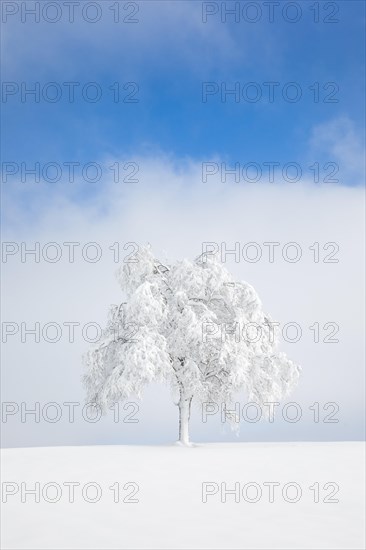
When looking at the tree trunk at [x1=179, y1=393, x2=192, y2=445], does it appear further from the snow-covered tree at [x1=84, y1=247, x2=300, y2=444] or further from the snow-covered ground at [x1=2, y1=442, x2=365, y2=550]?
the snow-covered ground at [x1=2, y1=442, x2=365, y2=550]

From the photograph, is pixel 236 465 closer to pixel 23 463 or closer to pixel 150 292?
pixel 23 463

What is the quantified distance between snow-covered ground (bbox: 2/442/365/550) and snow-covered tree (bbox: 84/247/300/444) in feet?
10.4

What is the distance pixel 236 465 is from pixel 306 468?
157 centimetres

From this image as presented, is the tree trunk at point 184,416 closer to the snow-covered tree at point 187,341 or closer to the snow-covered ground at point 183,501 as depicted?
the snow-covered tree at point 187,341

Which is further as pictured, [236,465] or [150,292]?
[150,292]

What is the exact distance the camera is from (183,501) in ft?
35.1

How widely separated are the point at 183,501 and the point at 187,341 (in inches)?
405

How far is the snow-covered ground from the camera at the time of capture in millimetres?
8156

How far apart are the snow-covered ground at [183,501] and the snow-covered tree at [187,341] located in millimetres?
3168

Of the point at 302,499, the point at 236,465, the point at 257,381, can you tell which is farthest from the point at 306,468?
the point at 257,381

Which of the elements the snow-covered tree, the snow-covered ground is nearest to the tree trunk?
the snow-covered tree

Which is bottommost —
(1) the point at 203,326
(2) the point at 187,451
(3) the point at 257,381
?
(2) the point at 187,451

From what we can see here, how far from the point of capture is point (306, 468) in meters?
14.6

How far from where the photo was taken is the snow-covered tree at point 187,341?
2050cm
